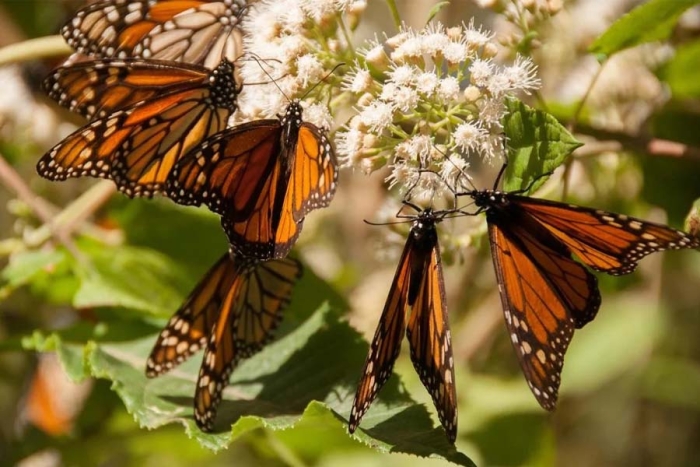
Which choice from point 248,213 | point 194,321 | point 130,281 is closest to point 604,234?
point 248,213

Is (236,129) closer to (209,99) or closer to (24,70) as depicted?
(209,99)

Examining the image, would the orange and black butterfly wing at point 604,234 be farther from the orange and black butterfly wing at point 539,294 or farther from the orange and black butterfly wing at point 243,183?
the orange and black butterfly wing at point 243,183

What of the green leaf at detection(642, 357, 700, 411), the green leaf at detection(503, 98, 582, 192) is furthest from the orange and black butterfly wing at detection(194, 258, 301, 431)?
the green leaf at detection(642, 357, 700, 411)

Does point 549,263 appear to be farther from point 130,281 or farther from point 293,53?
point 130,281

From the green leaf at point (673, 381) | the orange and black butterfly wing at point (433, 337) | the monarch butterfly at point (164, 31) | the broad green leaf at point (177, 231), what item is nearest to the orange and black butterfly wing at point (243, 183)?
the orange and black butterfly wing at point (433, 337)

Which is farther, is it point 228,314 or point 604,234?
point 228,314

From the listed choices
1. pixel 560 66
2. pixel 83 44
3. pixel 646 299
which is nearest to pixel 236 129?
pixel 83 44

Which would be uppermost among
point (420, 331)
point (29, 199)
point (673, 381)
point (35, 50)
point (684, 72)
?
point (35, 50)
